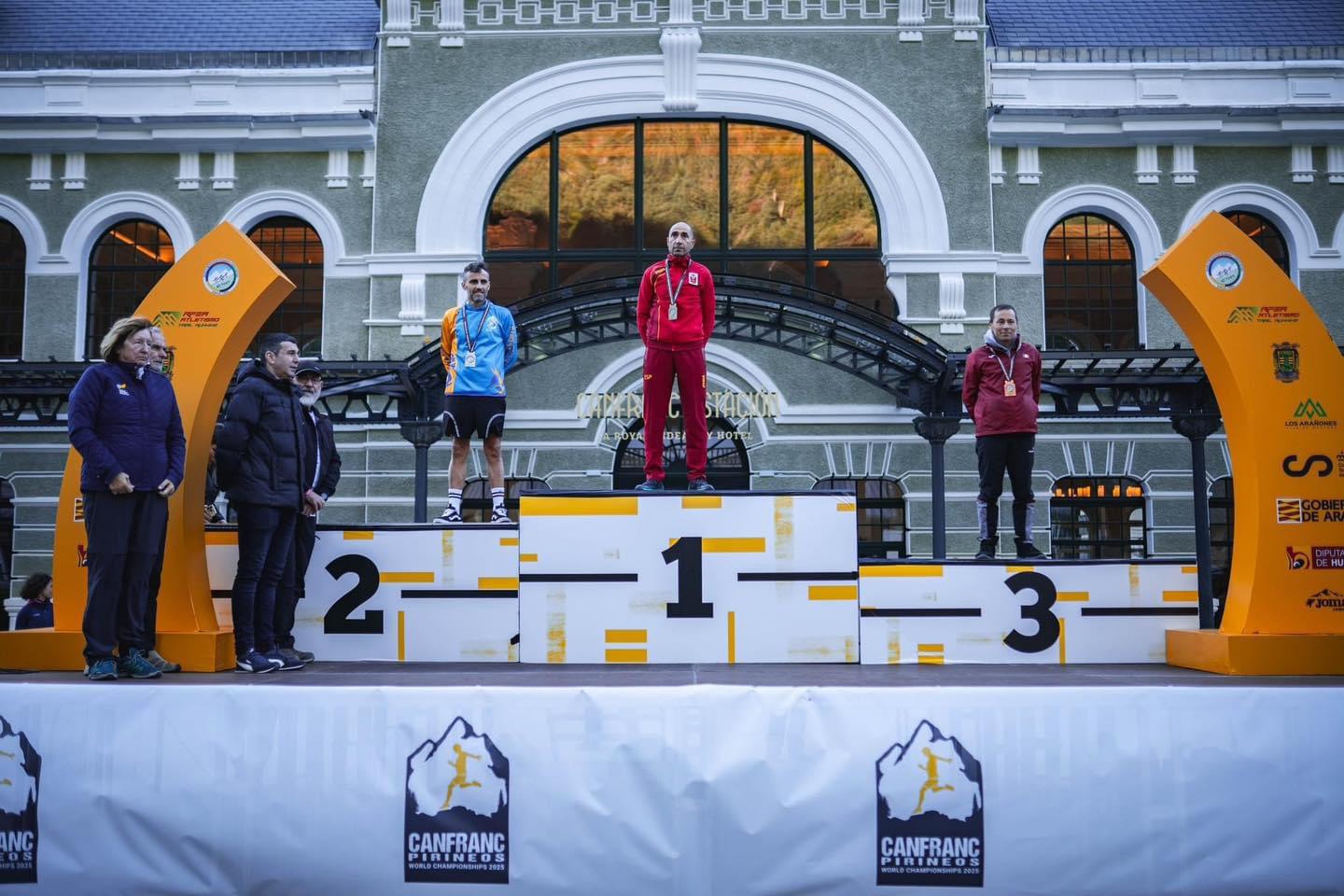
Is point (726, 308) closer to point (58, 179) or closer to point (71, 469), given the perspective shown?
point (71, 469)

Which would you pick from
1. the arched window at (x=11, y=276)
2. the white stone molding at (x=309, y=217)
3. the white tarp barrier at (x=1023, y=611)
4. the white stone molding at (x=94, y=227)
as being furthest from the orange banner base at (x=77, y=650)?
the arched window at (x=11, y=276)

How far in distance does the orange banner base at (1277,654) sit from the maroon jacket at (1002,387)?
226 cm

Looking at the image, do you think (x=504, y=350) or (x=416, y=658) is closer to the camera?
(x=416, y=658)

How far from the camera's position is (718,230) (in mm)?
16188

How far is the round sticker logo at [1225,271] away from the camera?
281 inches

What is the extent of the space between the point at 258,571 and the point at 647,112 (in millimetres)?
11226

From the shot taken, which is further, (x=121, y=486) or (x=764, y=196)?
(x=764, y=196)

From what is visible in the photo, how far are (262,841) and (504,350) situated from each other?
16.2 feet

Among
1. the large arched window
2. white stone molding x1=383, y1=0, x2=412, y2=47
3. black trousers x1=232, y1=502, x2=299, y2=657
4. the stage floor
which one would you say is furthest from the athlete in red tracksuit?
white stone molding x1=383, y1=0, x2=412, y2=47

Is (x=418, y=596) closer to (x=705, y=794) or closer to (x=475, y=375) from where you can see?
(x=475, y=375)

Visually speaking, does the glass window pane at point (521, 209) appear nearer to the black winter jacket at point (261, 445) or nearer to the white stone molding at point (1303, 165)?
the black winter jacket at point (261, 445)

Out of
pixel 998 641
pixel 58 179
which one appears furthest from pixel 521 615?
pixel 58 179

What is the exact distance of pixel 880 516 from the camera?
51.4 feet

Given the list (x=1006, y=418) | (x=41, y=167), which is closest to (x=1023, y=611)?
(x=1006, y=418)
